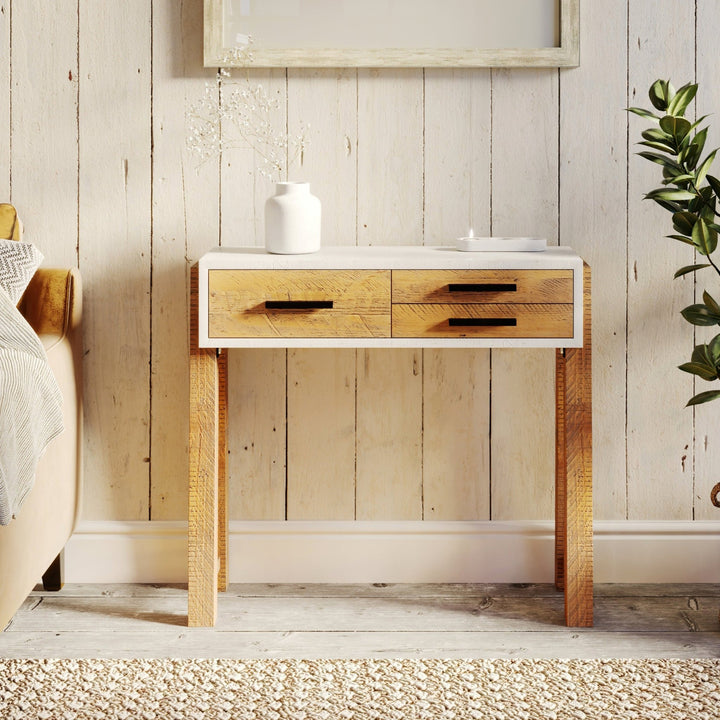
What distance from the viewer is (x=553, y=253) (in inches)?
83.5

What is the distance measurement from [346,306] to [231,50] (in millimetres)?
748

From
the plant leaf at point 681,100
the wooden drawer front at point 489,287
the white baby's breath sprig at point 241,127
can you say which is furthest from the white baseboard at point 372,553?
the plant leaf at point 681,100

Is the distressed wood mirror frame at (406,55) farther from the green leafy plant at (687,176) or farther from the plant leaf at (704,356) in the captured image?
the plant leaf at (704,356)

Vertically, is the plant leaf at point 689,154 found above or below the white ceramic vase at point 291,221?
above

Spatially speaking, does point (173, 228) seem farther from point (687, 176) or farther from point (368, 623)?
point (687, 176)

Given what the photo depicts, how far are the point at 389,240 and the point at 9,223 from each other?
2.98ft

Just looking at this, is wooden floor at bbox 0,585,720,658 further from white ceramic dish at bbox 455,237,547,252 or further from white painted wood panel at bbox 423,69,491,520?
white ceramic dish at bbox 455,237,547,252

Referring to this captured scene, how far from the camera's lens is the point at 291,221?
210 cm

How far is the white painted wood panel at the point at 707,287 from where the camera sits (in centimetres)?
230

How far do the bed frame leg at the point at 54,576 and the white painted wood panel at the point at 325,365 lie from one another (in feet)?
1.88

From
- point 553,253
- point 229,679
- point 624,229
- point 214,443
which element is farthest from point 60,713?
point 624,229

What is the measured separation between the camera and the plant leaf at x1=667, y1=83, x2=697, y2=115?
6.55 feet

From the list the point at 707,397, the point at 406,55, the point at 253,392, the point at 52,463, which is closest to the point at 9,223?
the point at 52,463

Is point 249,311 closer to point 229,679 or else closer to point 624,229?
point 229,679
